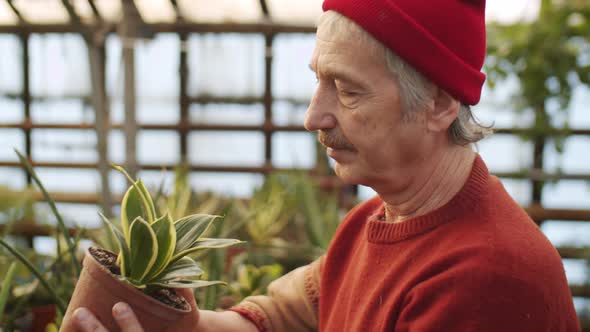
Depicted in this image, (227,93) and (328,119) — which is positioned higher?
(328,119)

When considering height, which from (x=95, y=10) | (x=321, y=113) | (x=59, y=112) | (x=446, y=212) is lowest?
(x=59, y=112)

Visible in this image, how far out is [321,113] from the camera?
88 centimetres

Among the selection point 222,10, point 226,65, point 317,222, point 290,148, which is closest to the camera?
point 317,222

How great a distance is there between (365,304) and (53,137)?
4.14 meters

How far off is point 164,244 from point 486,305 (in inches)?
15.4

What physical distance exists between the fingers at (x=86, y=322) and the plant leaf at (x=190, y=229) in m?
0.13

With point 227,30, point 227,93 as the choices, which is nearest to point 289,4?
point 227,30

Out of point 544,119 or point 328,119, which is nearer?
point 328,119

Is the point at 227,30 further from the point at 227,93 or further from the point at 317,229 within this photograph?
the point at 317,229

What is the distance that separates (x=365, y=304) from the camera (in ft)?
2.97

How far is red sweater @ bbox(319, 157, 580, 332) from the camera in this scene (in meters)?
0.76

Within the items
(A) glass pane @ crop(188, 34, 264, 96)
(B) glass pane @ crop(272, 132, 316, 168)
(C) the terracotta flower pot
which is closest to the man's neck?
(C) the terracotta flower pot

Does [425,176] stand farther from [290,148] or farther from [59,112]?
[59,112]

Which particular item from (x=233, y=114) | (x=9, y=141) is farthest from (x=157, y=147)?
(x=9, y=141)
